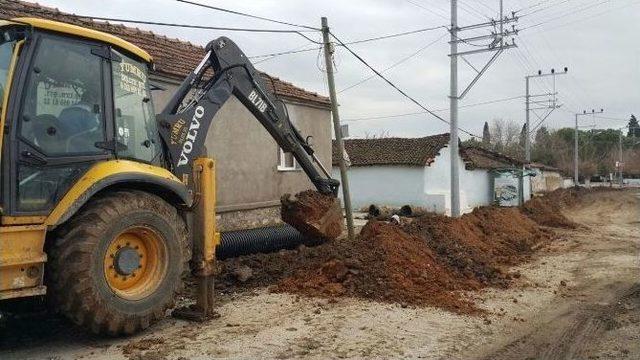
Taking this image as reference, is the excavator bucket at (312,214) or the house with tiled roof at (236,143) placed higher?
the house with tiled roof at (236,143)

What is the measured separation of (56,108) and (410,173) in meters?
25.4

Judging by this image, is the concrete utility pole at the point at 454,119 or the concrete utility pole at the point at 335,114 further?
the concrete utility pole at the point at 454,119

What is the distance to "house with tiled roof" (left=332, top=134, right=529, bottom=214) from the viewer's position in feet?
96.6

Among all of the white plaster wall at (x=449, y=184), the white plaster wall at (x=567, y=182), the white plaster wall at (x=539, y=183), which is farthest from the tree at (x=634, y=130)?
the white plaster wall at (x=449, y=184)

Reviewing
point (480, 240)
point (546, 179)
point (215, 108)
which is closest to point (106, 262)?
point (215, 108)

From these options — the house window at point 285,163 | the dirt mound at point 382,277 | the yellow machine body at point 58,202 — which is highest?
the house window at point 285,163

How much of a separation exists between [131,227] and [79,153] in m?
0.86

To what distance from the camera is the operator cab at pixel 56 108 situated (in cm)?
508

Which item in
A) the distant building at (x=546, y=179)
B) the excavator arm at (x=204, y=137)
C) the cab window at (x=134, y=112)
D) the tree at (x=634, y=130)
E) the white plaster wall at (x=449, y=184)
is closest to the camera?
the cab window at (x=134, y=112)

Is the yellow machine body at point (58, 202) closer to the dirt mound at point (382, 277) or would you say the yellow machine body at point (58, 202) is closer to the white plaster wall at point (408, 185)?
the dirt mound at point (382, 277)

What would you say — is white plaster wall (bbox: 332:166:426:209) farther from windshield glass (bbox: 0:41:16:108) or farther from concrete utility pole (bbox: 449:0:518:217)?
windshield glass (bbox: 0:41:16:108)

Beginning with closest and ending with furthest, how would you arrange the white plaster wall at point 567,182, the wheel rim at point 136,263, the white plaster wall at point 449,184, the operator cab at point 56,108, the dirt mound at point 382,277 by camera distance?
the operator cab at point 56,108 < the wheel rim at point 136,263 < the dirt mound at point 382,277 < the white plaster wall at point 449,184 < the white plaster wall at point 567,182

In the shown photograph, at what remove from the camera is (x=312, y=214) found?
30.1 ft

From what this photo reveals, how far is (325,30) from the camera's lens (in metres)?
12.6
